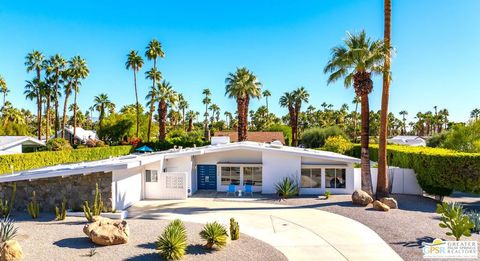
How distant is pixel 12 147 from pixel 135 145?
18630 mm

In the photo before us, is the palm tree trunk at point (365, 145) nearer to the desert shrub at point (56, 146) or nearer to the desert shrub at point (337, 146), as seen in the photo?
the desert shrub at point (337, 146)

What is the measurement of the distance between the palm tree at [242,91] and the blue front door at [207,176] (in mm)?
17776

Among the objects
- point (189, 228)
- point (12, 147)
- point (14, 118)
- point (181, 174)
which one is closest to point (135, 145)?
point (12, 147)

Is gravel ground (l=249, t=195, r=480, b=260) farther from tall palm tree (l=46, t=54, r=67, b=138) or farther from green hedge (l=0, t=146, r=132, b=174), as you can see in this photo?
tall palm tree (l=46, t=54, r=67, b=138)

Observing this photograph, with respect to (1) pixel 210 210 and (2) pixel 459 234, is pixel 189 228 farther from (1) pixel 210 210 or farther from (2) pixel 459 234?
(2) pixel 459 234

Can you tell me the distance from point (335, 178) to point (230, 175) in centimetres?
765

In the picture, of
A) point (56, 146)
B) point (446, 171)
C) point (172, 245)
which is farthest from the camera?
point (56, 146)

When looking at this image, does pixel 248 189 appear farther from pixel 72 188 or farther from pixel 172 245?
pixel 172 245

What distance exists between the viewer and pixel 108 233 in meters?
12.0

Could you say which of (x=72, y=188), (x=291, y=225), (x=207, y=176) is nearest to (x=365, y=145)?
(x=291, y=225)

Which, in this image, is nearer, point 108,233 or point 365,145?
point 108,233

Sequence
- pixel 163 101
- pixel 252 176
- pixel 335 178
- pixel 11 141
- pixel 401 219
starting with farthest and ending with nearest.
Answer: pixel 163 101 → pixel 11 141 → pixel 252 176 → pixel 335 178 → pixel 401 219

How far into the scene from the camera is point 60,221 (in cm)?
1530

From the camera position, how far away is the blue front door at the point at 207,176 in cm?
2495
